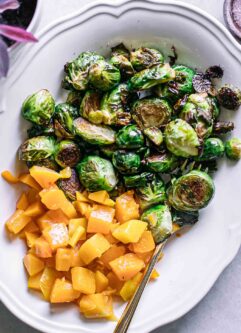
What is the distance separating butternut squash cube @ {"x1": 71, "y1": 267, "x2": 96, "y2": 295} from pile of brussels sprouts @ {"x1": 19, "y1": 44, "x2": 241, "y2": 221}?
25 cm

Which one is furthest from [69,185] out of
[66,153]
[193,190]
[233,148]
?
[233,148]

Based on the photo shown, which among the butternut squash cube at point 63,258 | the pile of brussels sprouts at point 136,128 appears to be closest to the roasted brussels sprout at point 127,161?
the pile of brussels sprouts at point 136,128

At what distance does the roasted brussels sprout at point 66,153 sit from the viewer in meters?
A: 2.08

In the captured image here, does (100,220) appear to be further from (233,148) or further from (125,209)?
(233,148)

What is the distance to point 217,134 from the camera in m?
2.11

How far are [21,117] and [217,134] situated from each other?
2.23ft

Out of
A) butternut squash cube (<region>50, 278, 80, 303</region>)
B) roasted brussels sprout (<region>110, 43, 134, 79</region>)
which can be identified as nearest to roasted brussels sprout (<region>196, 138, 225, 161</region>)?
roasted brussels sprout (<region>110, 43, 134, 79</region>)

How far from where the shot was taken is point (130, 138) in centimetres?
202

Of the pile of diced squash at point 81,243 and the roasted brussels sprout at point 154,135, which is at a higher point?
the roasted brussels sprout at point 154,135

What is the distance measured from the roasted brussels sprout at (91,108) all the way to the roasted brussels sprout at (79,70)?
0.04m

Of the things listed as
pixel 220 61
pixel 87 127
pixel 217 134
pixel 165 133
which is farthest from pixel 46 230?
pixel 220 61

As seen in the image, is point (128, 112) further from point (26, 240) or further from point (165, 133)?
point (26, 240)

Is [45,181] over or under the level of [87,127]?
under

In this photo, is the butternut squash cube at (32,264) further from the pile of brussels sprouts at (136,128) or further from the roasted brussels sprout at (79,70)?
the roasted brussels sprout at (79,70)
